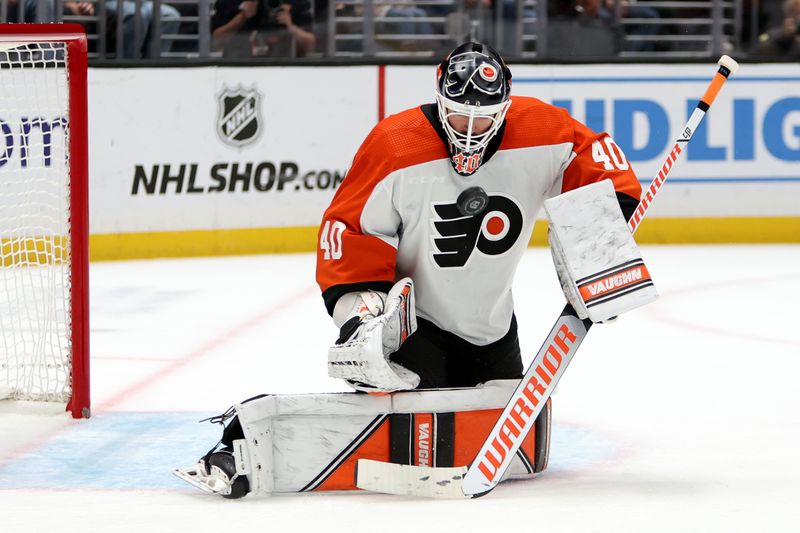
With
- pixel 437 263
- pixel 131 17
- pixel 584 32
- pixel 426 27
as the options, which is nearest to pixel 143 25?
pixel 131 17

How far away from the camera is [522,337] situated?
4.63 m

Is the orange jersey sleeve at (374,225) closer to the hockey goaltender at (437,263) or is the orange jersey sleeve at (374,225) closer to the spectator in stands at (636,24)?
the hockey goaltender at (437,263)

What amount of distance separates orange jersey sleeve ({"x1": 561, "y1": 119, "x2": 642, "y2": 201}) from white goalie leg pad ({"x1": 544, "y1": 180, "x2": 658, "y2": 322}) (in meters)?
0.14

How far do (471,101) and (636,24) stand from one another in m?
5.25

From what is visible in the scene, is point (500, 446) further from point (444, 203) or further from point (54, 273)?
point (54, 273)

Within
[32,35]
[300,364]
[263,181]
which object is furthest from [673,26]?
[32,35]

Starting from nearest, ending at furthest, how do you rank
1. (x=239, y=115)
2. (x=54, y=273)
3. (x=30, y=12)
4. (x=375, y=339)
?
1. (x=375, y=339)
2. (x=54, y=273)
3. (x=30, y=12)
4. (x=239, y=115)

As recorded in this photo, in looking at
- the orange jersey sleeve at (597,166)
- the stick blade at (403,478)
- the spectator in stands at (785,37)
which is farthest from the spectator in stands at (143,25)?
the stick blade at (403,478)

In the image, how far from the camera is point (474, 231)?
2.75m

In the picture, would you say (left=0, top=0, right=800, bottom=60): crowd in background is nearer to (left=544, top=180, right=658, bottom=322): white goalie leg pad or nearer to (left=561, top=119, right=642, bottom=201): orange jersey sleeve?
(left=561, top=119, right=642, bottom=201): orange jersey sleeve

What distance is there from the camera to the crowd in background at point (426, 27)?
6.70m

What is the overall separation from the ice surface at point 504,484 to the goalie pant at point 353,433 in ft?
0.23

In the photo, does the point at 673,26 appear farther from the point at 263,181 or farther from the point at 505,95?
the point at 505,95

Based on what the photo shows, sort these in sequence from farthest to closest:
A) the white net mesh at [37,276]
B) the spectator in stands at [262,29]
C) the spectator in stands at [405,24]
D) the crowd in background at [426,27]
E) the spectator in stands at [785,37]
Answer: the spectator in stands at [785,37] < the spectator in stands at [405,24] < the spectator in stands at [262,29] < the crowd in background at [426,27] < the white net mesh at [37,276]
